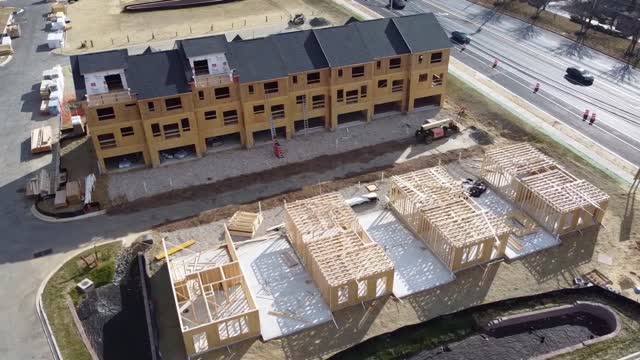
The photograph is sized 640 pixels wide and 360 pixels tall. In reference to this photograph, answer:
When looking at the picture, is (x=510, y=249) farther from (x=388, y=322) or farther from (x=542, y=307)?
(x=388, y=322)

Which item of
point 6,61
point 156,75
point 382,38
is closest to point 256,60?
point 156,75

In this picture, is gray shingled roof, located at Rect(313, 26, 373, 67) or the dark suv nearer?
gray shingled roof, located at Rect(313, 26, 373, 67)

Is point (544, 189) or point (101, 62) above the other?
point (101, 62)

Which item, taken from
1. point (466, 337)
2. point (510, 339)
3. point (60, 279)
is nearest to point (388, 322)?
point (466, 337)

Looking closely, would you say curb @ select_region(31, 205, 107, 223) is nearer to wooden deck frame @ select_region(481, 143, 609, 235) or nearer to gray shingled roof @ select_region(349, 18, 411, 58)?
gray shingled roof @ select_region(349, 18, 411, 58)

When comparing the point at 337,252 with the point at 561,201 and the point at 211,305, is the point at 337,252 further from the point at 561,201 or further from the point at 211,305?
the point at 561,201

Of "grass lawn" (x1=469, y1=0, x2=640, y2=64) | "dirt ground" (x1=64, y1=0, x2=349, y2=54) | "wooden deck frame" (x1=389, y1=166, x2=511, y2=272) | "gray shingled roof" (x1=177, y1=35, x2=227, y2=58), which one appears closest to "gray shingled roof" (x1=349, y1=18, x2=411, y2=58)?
"gray shingled roof" (x1=177, y1=35, x2=227, y2=58)
